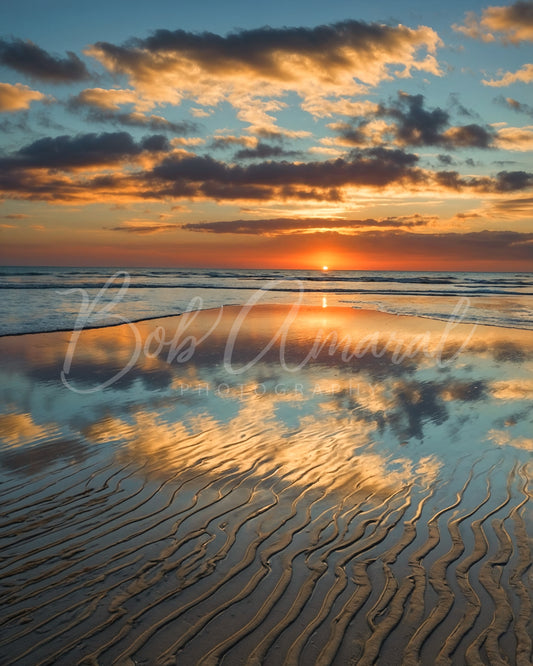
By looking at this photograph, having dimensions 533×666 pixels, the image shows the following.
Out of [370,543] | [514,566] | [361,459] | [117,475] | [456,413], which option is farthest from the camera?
[456,413]

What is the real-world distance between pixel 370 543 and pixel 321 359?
9358 millimetres

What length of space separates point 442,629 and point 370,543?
1.09 m

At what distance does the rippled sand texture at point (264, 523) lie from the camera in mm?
3172

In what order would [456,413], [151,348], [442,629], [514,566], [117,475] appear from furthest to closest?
[151,348]
[456,413]
[117,475]
[514,566]
[442,629]

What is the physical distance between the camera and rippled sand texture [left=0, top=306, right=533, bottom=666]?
3172mm

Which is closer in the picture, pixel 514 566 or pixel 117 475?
pixel 514 566

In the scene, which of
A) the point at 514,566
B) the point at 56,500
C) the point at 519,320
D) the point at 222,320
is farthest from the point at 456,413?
the point at 519,320

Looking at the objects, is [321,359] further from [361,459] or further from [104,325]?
[104,325]

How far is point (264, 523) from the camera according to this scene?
467 centimetres

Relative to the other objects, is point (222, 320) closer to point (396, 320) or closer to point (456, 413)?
point (396, 320)

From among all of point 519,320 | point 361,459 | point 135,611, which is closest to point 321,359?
point 361,459

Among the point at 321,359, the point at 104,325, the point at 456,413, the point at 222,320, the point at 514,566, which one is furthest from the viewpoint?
the point at 222,320

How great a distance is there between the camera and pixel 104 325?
2034 cm

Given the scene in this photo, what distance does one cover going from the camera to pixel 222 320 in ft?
75.2
